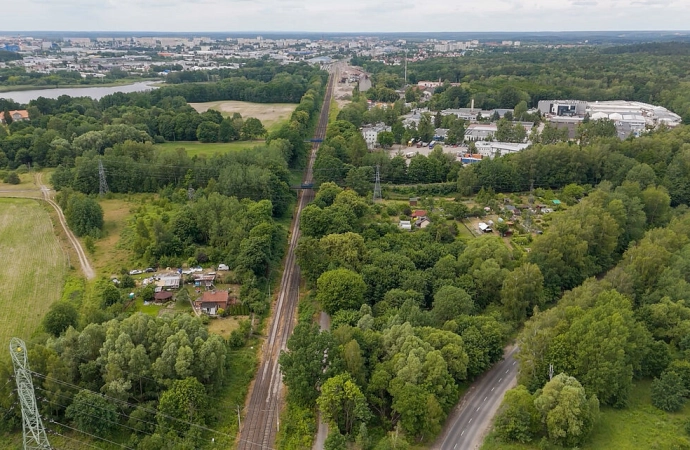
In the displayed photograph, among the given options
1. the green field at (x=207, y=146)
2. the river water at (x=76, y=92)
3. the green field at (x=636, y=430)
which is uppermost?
the river water at (x=76, y=92)

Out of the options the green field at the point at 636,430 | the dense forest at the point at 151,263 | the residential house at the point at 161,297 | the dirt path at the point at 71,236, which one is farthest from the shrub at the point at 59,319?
the green field at the point at 636,430

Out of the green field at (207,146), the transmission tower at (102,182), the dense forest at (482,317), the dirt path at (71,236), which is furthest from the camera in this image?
the green field at (207,146)

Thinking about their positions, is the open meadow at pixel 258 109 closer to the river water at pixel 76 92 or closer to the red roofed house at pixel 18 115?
the river water at pixel 76 92

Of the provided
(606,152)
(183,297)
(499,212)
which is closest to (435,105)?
(606,152)

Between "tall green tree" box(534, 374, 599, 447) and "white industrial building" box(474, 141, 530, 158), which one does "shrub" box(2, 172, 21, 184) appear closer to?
"white industrial building" box(474, 141, 530, 158)

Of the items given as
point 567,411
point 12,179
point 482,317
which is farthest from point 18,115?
point 567,411
